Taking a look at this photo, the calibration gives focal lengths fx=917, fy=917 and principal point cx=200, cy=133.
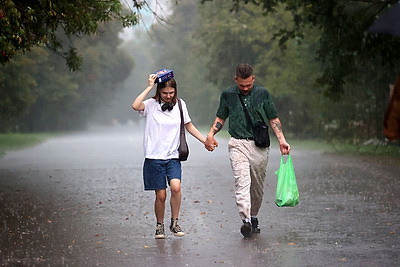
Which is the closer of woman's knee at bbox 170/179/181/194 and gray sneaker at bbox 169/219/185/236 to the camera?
woman's knee at bbox 170/179/181/194

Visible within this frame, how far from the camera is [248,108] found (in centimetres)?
954

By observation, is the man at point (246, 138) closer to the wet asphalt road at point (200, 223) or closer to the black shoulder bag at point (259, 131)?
the black shoulder bag at point (259, 131)

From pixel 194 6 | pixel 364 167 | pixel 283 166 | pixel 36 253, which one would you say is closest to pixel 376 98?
pixel 364 167

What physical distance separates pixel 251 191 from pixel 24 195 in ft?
22.3

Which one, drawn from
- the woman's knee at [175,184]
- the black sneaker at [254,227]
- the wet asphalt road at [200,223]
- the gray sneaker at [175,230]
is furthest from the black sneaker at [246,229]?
the woman's knee at [175,184]

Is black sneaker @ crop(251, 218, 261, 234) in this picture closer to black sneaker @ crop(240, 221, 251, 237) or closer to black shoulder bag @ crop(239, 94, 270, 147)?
black sneaker @ crop(240, 221, 251, 237)

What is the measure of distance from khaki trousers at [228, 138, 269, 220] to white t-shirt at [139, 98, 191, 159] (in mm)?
661

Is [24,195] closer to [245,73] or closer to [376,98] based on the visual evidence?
[245,73]

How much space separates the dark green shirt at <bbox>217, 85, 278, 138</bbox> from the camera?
955cm

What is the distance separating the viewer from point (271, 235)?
965 centimetres

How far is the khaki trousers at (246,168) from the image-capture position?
31.0 feet

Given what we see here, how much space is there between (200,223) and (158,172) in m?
1.71

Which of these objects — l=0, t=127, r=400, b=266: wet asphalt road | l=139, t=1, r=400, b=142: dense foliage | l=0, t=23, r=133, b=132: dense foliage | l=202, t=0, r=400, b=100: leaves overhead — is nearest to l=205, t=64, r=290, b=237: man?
l=0, t=127, r=400, b=266: wet asphalt road

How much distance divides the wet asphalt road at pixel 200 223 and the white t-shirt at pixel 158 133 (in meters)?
0.90
